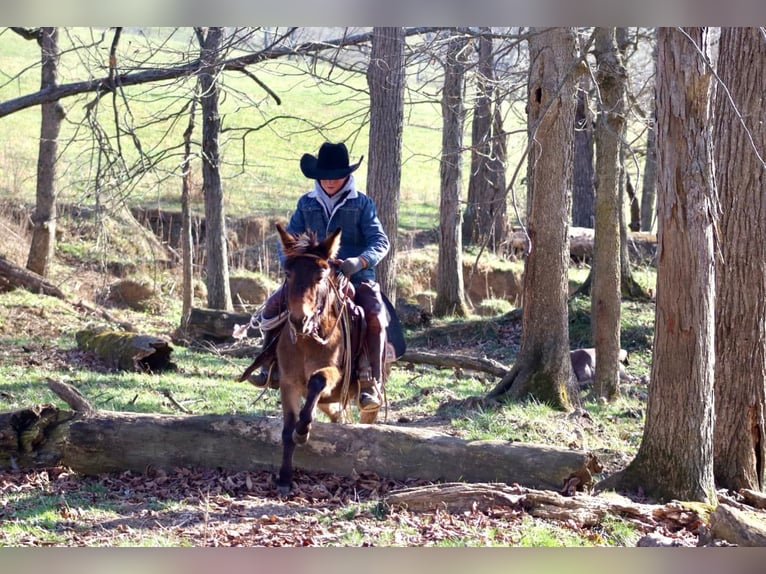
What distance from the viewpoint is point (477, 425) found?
394 inches

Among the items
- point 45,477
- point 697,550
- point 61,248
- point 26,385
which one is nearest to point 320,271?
point 45,477

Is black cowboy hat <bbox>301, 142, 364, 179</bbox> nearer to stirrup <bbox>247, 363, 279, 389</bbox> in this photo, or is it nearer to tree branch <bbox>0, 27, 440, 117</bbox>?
stirrup <bbox>247, 363, 279, 389</bbox>

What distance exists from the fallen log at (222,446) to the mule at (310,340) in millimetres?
347

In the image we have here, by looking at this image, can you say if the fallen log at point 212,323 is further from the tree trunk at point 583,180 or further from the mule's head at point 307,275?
the tree trunk at point 583,180

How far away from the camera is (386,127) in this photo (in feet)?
44.9

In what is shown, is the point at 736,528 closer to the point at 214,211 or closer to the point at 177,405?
the point at 177,405

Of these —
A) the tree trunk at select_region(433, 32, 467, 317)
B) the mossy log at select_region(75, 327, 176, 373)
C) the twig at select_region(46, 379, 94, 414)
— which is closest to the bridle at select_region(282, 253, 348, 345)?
the twig at select_region(46, 379, 94, 414)

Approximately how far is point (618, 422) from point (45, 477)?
670cm

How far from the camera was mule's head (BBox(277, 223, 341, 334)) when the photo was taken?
728cm

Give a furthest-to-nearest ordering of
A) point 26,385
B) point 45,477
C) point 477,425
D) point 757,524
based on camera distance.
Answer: point 26,385, point 477,425, point 45,477, point 757,524

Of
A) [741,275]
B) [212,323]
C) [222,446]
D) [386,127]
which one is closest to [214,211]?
[212,323]

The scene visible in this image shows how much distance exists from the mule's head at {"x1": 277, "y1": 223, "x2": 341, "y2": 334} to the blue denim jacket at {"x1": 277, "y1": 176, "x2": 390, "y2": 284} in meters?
0.84

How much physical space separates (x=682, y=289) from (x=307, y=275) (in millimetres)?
3072

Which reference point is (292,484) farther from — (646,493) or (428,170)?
(428,170)
